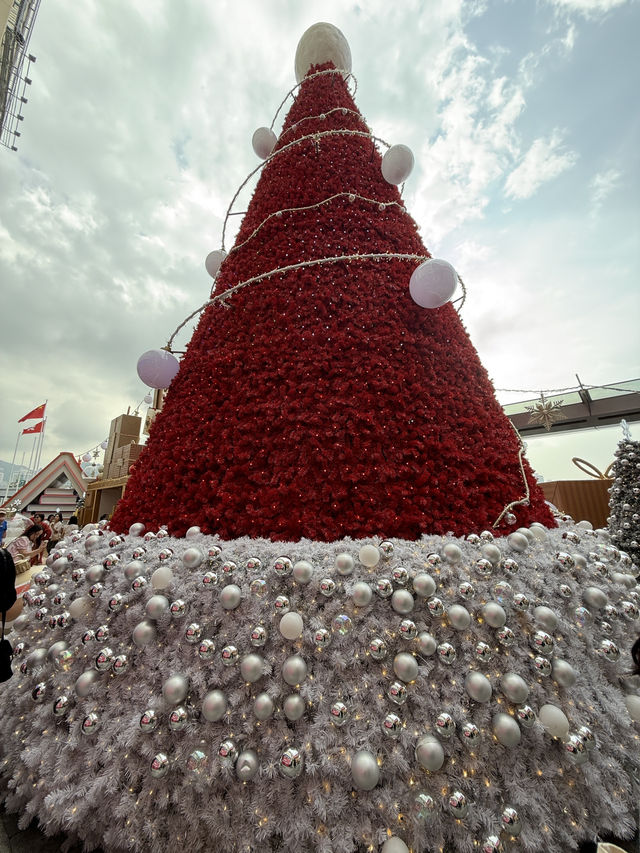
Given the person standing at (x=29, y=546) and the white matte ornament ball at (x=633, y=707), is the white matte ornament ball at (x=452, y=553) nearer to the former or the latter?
the white matte ornament ball at (x=633, y=707)

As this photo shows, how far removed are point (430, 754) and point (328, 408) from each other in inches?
39.9

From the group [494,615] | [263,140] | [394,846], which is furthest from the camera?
[263,140]

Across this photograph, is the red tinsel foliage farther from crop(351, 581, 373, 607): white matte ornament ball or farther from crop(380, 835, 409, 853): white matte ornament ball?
crop(380, 835, 409, 853): white matte ornament ball

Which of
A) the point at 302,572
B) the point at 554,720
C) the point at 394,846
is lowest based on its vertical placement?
the point at 394,846

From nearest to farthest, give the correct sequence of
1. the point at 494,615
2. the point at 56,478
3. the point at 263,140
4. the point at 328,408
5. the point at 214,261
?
the point at 494,615
the point at 328,408
the point at 263,140
the point at 214,261
the point at 56,478

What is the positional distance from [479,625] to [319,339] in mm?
1145

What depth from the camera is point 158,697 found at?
0.90m

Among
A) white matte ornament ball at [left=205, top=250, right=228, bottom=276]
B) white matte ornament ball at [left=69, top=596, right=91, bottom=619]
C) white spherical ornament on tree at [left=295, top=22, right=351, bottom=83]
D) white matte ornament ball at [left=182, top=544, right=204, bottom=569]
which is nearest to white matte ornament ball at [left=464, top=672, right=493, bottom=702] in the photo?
white matte ornament ball at [left=182, top=544, right=204, bottom=569]

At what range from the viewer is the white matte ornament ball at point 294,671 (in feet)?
2.84

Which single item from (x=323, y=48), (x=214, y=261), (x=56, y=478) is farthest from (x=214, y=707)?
(x=56, y=478)

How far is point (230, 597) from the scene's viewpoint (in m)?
0.96

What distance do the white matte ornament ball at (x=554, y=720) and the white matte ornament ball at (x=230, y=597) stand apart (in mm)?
855

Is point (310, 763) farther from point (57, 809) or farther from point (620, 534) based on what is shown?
point (620, 534)

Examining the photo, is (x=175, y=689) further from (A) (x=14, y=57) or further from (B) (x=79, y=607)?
(A) (x=14, y=57)
